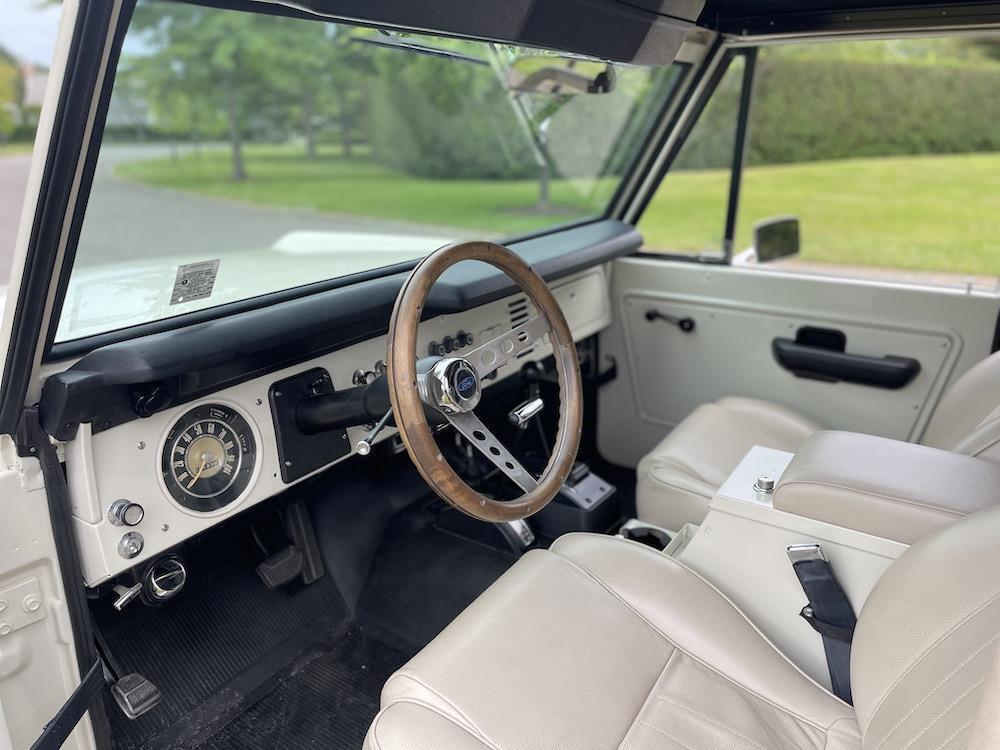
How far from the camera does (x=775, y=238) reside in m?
2.91

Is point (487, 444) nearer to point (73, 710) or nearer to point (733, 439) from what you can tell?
point (73, 710)

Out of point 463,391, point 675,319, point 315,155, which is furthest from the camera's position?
point 315,155

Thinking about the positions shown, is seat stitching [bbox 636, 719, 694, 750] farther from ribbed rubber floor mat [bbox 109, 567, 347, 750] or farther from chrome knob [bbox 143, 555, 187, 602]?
ribbed rubber floor mat [bbox 109, 567, 347, 750]

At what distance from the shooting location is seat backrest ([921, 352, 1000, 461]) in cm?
172

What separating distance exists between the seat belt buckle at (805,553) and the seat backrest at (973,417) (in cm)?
47

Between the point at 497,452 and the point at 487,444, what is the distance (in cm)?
3

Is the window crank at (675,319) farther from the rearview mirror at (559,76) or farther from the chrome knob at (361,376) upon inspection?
the chrome knob at (361,376)

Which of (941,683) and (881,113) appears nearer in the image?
(941,683)

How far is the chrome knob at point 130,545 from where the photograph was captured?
1.53 m

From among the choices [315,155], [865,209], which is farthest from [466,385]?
[865,209]

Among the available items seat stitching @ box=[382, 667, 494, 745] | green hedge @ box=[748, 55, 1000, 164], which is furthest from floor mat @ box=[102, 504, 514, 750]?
green hedge @ box=[748, 55, 1000, 164]

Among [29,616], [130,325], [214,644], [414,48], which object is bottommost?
[214,644]

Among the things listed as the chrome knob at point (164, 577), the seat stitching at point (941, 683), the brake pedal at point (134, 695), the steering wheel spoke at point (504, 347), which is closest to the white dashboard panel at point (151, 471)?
the chrome knob at point (164, 577)

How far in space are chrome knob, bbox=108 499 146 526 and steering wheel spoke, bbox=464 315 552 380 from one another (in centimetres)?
72
